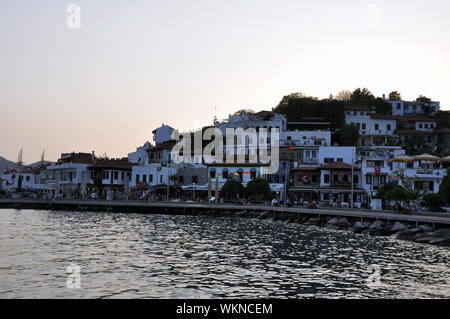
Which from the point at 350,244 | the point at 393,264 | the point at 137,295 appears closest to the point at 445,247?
the point at 350,244

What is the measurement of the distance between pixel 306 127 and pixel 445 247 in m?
71.3

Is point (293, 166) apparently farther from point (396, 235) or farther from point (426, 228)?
point (426, 228)

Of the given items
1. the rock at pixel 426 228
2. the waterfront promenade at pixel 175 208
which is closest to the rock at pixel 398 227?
the rock at pixel 426 228

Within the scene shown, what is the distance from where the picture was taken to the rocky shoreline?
35069 mm

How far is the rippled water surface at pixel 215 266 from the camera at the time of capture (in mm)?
17281

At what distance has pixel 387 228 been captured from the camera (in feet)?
133

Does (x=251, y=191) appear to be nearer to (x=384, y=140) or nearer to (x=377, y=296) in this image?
(x=384, y=140)

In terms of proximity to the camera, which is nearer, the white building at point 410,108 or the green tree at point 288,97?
the green tree at point 288,97

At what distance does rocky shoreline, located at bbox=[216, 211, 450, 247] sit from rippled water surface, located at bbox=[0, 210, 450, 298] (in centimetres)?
164

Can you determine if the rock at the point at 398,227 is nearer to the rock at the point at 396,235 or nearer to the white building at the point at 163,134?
the rock at the point at 396,235

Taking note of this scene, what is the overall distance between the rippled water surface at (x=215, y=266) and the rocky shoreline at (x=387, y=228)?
164cm

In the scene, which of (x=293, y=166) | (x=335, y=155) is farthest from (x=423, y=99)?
(x=293, y=166)

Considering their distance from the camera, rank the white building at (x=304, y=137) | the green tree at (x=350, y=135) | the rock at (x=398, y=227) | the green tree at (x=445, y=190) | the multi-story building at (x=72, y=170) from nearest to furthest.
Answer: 1. the rock at (x=398, y=227)
2. the green tree at (x=445, y=190)
3. the white building at (x=304, y=137)
4. the multi-story building at (x=72, y=170)
5. the green tree at (x=350, y=135)

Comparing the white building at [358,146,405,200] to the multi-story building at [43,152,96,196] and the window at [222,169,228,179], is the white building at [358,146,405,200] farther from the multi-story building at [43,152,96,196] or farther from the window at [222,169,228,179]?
the multi-story building at [43,152,96,196]
